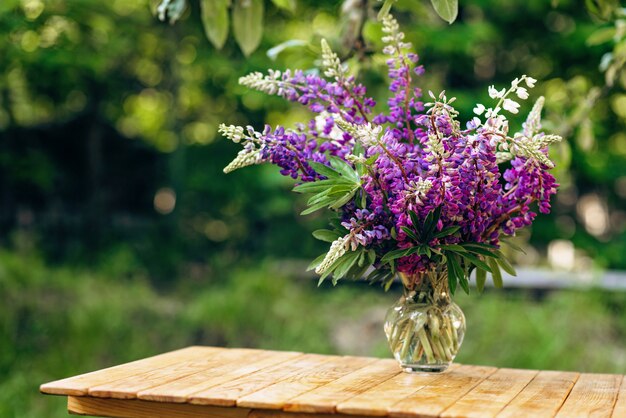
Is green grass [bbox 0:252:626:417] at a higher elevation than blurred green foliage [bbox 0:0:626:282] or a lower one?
lower

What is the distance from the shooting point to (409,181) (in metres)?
2.02

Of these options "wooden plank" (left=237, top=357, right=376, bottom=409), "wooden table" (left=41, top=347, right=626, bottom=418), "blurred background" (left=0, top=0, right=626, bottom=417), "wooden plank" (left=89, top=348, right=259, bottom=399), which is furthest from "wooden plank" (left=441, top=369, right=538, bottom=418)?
"blurred background" (left=0, top=0, right=626, bottom=417)

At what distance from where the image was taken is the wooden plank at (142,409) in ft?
6.19

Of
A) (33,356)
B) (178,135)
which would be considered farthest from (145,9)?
(33,356)

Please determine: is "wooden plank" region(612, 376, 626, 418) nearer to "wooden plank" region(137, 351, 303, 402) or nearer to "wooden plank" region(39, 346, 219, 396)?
"wooden plank" region(137, 351, 303, 402)

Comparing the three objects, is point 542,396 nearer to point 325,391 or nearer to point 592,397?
point 592,397

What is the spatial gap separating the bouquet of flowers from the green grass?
336 centimetres

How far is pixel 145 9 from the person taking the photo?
837 cm

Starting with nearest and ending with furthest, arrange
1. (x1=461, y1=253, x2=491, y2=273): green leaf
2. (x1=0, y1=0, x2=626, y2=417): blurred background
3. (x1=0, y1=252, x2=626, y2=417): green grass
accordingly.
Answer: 1. (x1=461, y1=253, x2=491, y2=273): green leaf
2. (x1=0, y1=252, x2=626, y2=417): green grass
3. (x1=0, y1=0, x2=626, y2=417): blurred background

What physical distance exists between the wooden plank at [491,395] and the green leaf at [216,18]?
1.39 metres

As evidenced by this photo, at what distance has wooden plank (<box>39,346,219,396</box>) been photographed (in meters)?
1.96

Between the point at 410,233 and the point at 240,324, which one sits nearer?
the point at 410,233

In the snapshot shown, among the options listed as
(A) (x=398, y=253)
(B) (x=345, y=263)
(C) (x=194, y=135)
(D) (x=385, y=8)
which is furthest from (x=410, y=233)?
(C) (x=194, y=135)

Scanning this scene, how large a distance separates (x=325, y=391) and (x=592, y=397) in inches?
23.6
